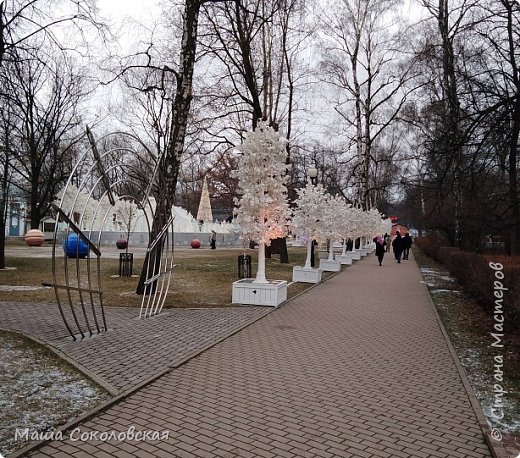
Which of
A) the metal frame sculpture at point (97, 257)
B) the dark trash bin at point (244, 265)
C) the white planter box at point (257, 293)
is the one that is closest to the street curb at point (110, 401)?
the metal frame sculpture at point (97, 257)

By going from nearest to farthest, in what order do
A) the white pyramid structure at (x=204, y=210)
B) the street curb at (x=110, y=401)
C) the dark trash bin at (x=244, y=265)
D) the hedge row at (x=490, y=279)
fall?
the street curb at (x=110, y=401) < the hedge row at (x=490, y=279) < the dark trash bin at (x=244, y=265) < the white pyramid structure at (x=204, y=210)

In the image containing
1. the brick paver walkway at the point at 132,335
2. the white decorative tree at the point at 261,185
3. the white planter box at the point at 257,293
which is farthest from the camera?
the white decorative tree at the point at 261,185

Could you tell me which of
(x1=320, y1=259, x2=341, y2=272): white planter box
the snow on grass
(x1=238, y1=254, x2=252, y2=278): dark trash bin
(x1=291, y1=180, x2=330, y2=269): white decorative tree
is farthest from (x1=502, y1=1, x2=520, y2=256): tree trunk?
(x1=320, y1=259, x2=341, y2=272): white planter box

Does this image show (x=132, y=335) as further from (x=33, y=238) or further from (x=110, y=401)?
(x=33, y=238)

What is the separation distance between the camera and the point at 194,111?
69.3 feet

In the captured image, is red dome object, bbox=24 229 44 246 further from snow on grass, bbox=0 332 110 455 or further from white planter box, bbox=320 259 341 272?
snow on grass, bbox=0 332 110 455

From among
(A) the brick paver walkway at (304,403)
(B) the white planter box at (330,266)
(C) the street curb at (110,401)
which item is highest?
(B) the white planter box at (330,266)

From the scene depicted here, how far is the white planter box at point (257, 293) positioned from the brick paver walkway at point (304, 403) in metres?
2.75

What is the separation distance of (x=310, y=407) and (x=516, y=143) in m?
7.44

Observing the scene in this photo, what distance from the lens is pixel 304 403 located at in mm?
5375

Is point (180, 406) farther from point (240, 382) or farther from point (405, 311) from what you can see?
point (405, 311)

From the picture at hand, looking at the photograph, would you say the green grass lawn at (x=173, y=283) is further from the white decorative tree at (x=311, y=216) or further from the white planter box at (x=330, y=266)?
the white decorative tree at (x=311, y=216)

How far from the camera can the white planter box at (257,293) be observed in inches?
484

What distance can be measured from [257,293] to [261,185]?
280cm
